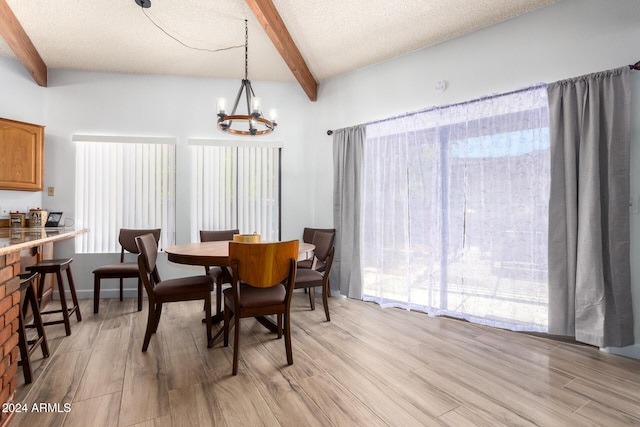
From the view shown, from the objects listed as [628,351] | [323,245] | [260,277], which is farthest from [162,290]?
[628,351]

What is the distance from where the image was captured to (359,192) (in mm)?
3963

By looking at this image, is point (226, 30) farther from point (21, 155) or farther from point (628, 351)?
point (628, 351)

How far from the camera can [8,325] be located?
64.3 inches

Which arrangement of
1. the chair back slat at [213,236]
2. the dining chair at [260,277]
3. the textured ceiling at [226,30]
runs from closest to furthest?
the dining chair at [260,277]
the textured ceiling at [226,30]
the chair back slat at [213,236]

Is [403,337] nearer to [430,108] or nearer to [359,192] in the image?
[359,192]

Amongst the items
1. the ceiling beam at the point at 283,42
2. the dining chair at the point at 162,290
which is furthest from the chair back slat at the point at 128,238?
the ceiling beam at the point at 283,42

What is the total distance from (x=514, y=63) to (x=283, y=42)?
2.31 meters

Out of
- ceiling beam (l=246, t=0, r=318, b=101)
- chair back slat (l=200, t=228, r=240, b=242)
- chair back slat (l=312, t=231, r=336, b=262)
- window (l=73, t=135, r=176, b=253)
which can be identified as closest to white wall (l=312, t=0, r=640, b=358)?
ceiling beam (l=246, t=0, r=318, b=101)

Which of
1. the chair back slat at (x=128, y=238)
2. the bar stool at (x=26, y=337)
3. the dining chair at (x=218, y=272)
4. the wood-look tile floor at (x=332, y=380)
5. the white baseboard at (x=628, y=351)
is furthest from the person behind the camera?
the chair back slat at (x=128, y=238)

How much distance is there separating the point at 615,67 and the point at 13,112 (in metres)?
6.03

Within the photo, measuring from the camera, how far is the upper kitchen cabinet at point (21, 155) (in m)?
3.50

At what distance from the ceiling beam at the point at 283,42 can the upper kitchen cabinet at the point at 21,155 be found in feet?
9.81

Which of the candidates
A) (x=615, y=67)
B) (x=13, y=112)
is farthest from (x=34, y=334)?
(x=615, y=67)

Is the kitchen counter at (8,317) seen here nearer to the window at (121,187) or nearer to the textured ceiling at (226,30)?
the window at (121,187)
